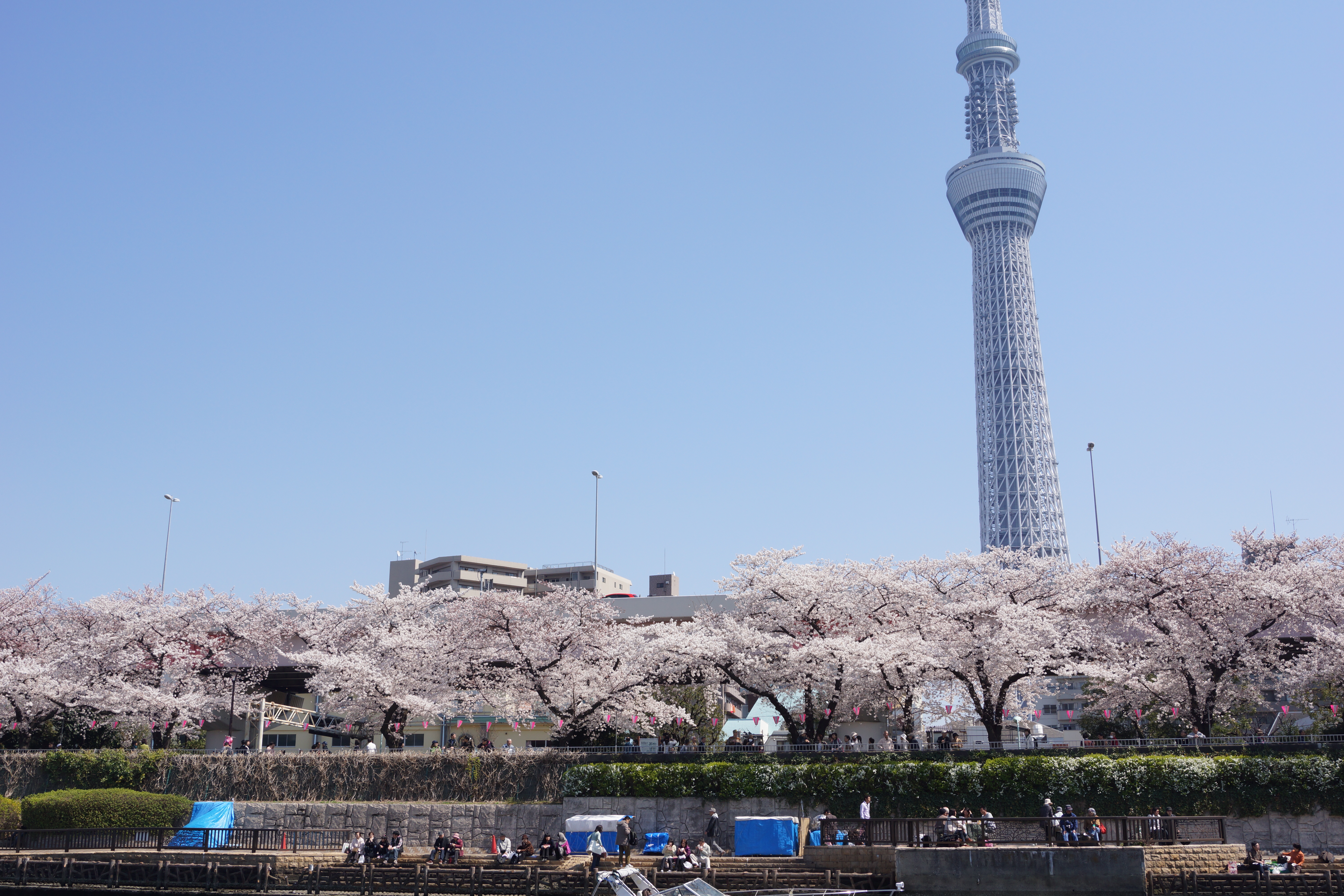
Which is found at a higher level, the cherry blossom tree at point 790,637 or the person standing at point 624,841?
the cherry blossom tree at point 790,637

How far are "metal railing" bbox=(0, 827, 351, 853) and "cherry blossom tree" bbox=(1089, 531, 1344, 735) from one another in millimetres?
27225

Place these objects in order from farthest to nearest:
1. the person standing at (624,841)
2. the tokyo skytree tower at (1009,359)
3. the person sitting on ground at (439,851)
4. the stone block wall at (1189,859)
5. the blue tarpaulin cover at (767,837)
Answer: the tokyo skytree tower at (1009,359), the person sitting on ground at (439,851), the blue tarpaulin cover at (767,837), the person standing at (624,841), the stone block wall at (1189,859)

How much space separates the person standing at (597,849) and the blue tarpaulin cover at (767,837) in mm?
4229

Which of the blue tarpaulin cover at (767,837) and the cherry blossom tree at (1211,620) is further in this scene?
the cherry blossom tree at (1211,620)

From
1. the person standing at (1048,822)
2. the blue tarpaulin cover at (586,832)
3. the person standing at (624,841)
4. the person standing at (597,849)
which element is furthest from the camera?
the blue tarpaulin cover at (586,832)

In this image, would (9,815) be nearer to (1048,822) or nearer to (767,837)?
(767,837)

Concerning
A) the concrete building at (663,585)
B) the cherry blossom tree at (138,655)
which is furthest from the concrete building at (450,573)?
the cherry blossom tree at (138,655)

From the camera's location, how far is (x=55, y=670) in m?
46.7

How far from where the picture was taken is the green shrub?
38.4 m

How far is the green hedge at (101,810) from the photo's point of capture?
38.2 meters

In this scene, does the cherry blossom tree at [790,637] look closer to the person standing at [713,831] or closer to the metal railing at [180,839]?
the person standing at [713,831]

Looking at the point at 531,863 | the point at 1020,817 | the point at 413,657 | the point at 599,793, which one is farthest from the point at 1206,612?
the point at 413,657

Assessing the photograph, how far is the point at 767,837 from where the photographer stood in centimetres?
3309

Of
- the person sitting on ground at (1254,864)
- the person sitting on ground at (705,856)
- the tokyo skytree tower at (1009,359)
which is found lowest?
the person sitting on ground at (705,856)
